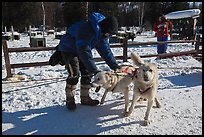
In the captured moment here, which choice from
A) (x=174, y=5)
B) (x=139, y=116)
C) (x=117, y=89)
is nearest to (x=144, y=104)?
(x=139, y=116)

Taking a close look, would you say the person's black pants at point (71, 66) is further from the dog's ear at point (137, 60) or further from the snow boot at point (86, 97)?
the dog's ear at point (137, 60)

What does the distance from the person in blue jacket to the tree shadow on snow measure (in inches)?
8.7

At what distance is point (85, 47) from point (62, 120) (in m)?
1.34

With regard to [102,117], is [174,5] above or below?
above

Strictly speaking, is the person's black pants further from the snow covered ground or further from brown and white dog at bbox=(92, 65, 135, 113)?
the snow covered ground

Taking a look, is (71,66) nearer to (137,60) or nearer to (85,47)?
(85,47)

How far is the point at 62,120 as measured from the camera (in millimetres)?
4180

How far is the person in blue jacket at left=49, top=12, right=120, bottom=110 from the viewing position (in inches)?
150

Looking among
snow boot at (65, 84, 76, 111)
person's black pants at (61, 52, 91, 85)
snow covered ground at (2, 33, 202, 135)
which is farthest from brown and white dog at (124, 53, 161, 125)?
snow boot at (65, 84, 76, 111)

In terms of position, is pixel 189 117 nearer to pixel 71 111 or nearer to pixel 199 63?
pixel 71 111

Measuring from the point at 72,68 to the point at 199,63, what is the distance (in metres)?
5.90

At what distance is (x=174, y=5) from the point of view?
131 feet

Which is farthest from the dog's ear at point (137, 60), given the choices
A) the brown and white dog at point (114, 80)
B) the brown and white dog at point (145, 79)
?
the brown and white dog at point (114, 80)

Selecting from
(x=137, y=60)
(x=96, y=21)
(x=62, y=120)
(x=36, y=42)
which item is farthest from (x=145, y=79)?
(x=36, y=42)
